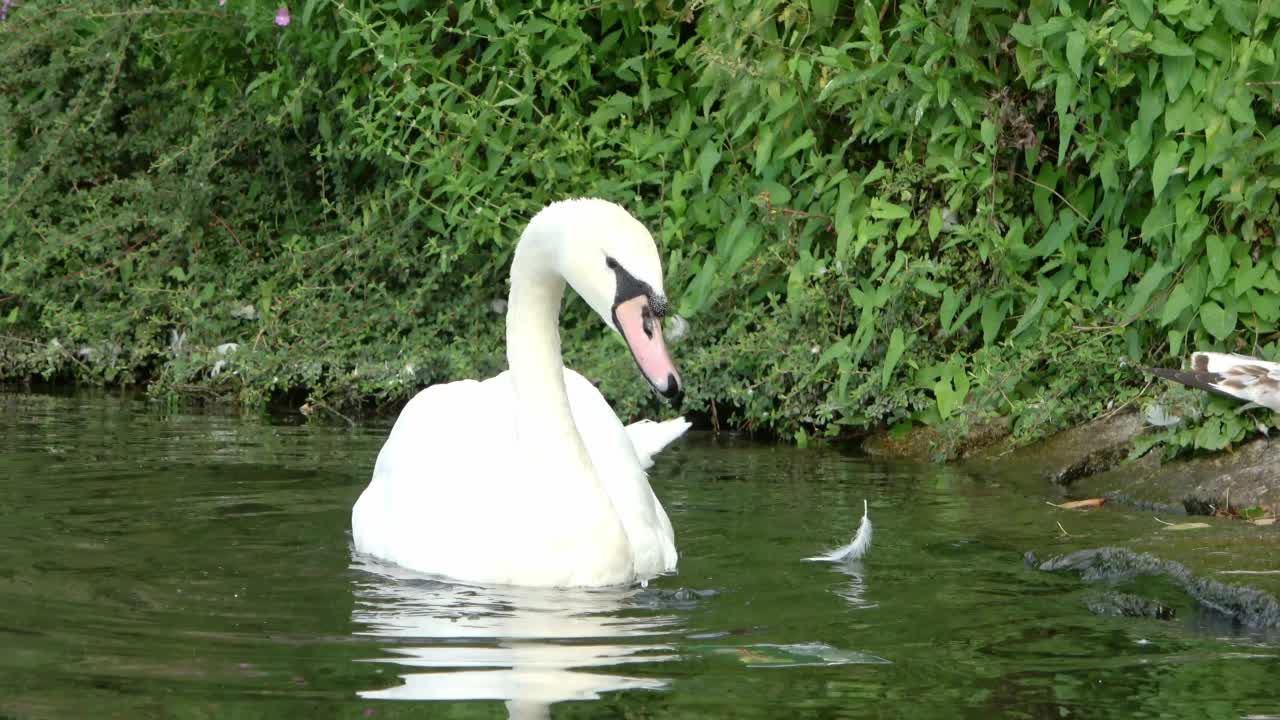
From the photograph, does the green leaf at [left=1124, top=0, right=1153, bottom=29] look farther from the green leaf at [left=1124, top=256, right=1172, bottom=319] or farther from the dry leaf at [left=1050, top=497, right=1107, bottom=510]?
the dry leaf at [left=1050, top=497, right=1107, bottom=510]

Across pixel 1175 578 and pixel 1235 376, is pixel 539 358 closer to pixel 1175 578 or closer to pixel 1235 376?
pixel 1175 578

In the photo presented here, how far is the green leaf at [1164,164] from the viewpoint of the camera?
6766 millimetres

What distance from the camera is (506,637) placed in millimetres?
4418

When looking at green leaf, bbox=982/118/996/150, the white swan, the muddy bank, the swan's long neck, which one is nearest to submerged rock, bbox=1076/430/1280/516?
the muddy bank

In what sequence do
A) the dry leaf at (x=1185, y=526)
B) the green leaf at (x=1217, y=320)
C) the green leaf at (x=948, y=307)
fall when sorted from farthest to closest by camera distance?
the green leaf at (x=948, y=307)
the green leaf at (x=1217, y=320)
the dry leaf at (x=1185, y=526)

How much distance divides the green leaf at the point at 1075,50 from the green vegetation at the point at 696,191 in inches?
2.2

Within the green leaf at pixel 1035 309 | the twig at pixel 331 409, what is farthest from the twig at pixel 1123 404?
the twig at pixel 331 409

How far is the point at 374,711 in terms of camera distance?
12.1ft

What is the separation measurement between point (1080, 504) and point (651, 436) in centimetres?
145

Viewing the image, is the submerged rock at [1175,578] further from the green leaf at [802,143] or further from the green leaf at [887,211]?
the green leaf at [802,143]

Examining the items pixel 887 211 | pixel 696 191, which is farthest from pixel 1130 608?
pixel 696 191

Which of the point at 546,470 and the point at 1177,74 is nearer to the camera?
the point at 546,470

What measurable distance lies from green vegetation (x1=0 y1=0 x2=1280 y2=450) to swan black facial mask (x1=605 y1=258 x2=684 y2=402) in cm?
267

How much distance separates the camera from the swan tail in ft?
22.1
